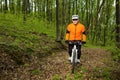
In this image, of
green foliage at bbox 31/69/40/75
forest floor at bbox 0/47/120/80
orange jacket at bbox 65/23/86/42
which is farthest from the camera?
orange jacket at bbox 65/23/86/42

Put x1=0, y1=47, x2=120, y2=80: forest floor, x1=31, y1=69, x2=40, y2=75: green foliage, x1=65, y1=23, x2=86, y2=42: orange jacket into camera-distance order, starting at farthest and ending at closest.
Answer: x1=65, y1=23, x2=86, y2=42: orange jacket → x1=31, y1=69, x2=40, y2=75: green foliage → x1=0, y1=47, x2=120, y2=80: forest floor

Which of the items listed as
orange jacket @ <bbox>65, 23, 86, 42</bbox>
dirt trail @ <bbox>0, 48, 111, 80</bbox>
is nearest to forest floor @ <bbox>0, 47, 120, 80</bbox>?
dirt trail @ <bbox>0, 48, 111, 80</bbox>

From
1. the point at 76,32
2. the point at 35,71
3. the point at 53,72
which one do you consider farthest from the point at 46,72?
the point at 76,32

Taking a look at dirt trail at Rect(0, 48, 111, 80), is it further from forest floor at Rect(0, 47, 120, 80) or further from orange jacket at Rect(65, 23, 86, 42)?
orange jacket at Rect(65, 23, 86, 42)

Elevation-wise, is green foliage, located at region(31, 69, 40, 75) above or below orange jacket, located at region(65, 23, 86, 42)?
below

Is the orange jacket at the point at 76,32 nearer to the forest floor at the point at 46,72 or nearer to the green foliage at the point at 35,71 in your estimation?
the forest floor at the point at 46,72

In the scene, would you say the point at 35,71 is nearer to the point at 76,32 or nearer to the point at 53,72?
the point at 53,72

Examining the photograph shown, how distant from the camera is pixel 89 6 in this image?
137ft

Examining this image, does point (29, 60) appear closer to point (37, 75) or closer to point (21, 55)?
point (21, 55)

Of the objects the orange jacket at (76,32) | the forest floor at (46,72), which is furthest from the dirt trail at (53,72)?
the orange jacket at (76,32)

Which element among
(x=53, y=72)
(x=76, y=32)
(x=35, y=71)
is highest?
(x=76, y=32)

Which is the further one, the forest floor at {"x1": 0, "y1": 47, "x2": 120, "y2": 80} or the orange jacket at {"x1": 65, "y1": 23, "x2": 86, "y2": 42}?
the orange jacket at {"x1": 65, "y1": 23, "x2": 86, "y2": 42}

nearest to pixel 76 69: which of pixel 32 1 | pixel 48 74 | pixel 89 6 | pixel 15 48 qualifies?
pixel 48 74

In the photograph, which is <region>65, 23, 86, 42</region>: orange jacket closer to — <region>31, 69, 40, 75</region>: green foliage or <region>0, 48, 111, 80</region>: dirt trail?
<region>0, 48, 111, 80</region>: dirt trail
